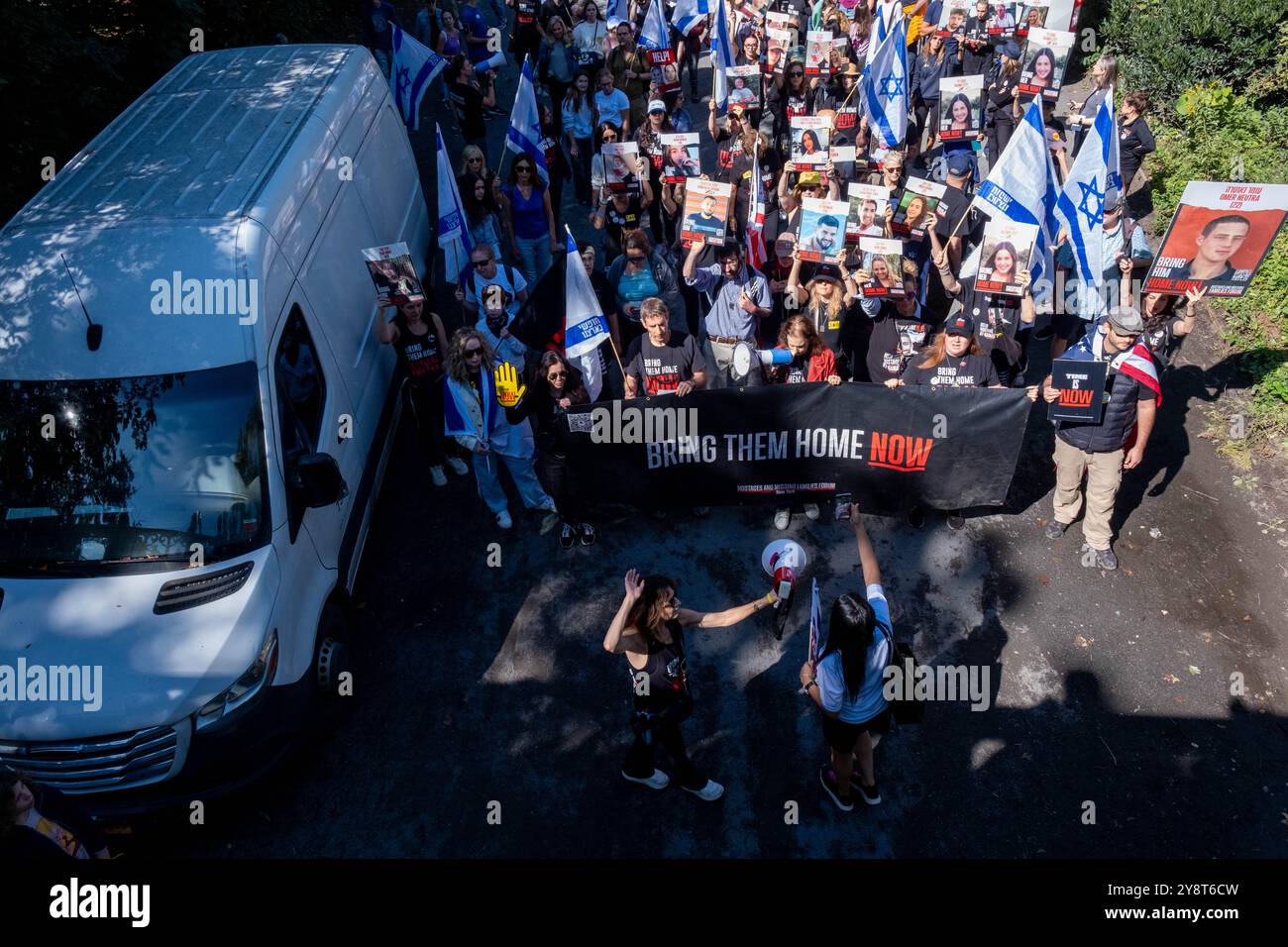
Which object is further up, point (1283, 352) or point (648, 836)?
point (1283, 352)

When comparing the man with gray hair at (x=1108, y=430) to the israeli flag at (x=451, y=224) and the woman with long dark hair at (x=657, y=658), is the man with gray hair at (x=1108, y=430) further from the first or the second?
the israeli flag at (x=451, y=224)

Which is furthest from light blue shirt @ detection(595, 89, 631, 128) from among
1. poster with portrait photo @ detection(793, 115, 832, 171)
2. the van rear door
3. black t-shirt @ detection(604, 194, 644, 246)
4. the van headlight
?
the van headlight

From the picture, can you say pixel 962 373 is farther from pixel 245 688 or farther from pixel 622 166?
pixel 245 688

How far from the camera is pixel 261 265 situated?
5828 millimetres

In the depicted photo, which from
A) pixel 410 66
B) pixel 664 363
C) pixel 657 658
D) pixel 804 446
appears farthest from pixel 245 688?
pixel 410 66

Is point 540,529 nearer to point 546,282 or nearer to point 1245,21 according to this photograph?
point 546,282

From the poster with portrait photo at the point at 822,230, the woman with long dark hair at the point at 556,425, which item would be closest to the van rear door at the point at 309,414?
the woman with long dark hair at the point at 556,425

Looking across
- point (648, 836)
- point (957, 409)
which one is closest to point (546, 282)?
point (957, 409)

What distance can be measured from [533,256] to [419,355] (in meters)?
2.87

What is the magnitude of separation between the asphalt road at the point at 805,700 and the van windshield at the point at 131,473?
71.3 inches

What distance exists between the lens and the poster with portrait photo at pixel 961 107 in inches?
377

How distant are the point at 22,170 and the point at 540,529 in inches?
275

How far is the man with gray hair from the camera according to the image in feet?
21.3

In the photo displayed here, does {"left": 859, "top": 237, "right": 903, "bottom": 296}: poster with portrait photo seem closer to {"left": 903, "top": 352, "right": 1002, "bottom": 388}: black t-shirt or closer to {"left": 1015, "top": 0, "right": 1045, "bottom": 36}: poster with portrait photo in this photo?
{"left": 903, "top": 352, "right": 1002, "bottom": 388}: black t-shirt
